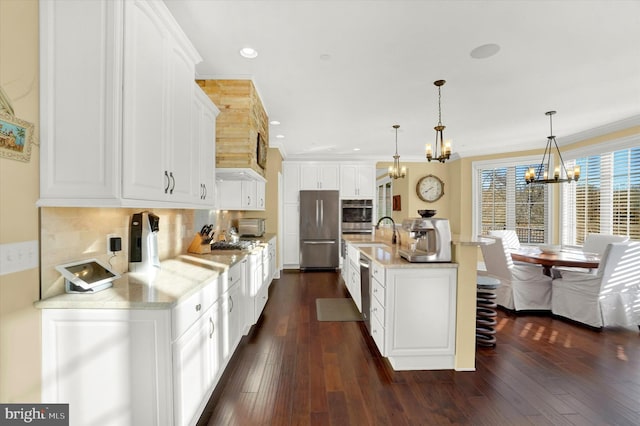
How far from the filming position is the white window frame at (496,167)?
208 inches

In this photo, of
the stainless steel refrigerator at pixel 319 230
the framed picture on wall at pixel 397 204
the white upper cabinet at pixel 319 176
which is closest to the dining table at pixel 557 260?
the stainless steel refrigerator at pixel 319 230

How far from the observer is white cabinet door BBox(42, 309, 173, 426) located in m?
1.26

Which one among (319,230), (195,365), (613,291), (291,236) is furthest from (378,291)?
(291,236)

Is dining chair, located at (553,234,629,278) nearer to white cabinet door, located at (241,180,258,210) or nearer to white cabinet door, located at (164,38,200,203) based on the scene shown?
white cabinet door, located at (241,180,258,210)

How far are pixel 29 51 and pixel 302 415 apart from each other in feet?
7.93

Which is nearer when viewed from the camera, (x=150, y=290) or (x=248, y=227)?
(x=150, y=290)

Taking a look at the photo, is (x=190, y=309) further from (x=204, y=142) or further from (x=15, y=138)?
(x=204, y=142)

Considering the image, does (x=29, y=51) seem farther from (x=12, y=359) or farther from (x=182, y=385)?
(x=182, y=385)

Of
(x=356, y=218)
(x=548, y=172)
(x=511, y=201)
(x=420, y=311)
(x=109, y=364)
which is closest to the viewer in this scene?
(x=109, y=364)

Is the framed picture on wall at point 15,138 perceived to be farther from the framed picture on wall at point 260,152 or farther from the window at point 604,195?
the window at point 604,195

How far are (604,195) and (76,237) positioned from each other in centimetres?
657

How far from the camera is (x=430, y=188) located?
680 centimetres

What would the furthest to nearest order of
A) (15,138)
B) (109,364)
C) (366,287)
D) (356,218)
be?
(356,218) < (366,287) < (109,364) < (15,138)

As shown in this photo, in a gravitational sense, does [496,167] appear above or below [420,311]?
above
